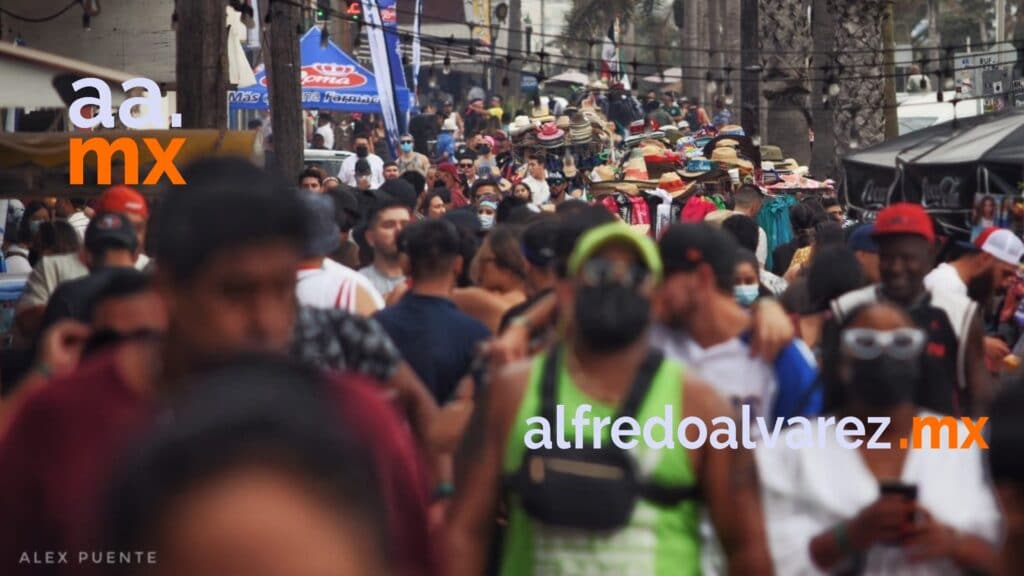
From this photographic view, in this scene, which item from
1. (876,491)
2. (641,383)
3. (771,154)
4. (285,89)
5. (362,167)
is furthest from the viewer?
(771,154)

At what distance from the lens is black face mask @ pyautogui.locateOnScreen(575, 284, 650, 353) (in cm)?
399

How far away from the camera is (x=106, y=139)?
11844mm

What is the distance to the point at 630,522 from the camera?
388 centimetres

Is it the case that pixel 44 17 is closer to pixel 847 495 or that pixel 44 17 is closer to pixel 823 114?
pixel 823 114

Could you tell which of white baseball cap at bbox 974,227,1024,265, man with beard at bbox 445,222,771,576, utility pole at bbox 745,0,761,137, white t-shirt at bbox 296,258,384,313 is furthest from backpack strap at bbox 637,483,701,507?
utility pole at bbox 745,0,761,137

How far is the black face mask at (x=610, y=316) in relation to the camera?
3990 mm

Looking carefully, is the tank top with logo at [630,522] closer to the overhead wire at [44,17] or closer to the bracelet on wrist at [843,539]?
the bracelet on wrist at [843,539]

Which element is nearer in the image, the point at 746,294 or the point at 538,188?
the point at 746,294

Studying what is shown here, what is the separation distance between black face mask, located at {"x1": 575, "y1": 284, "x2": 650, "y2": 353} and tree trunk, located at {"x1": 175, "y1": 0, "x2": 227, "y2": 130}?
10242mm

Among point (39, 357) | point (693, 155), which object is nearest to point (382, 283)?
point (39, 357)

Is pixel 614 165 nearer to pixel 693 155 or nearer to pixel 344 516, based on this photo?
pixel 693 155

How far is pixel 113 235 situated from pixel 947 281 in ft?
12.4

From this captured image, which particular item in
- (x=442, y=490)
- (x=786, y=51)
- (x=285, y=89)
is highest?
(x=786, y=51)

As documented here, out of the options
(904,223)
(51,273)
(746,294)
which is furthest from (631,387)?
(51,273)
